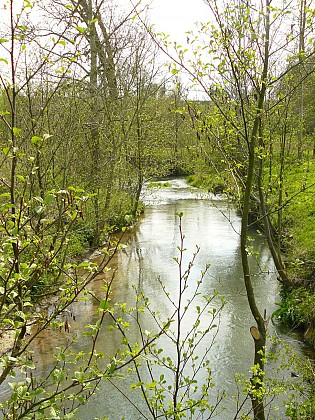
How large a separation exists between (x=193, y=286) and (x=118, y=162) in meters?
3.96

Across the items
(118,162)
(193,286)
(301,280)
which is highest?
(118,162)

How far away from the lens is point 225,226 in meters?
15.3

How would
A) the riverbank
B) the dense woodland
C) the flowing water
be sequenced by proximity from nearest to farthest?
the dense woodland < the flowing water < the riverbank

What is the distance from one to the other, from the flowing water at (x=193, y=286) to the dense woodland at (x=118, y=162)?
37 centimetres

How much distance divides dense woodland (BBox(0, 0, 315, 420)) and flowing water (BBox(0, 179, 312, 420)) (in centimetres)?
37

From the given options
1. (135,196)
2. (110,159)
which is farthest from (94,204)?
(135,196)

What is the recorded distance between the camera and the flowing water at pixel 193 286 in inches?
220

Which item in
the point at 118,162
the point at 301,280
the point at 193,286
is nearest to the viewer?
the point at 301,280

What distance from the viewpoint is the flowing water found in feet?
18.3

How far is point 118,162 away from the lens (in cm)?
1179

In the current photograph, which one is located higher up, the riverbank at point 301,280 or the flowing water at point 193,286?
the riverbank at point 301,280

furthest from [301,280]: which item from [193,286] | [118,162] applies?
[118,162]

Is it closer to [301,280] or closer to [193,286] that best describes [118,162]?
[193,286]

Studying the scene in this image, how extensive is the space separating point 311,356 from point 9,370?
5.38m
